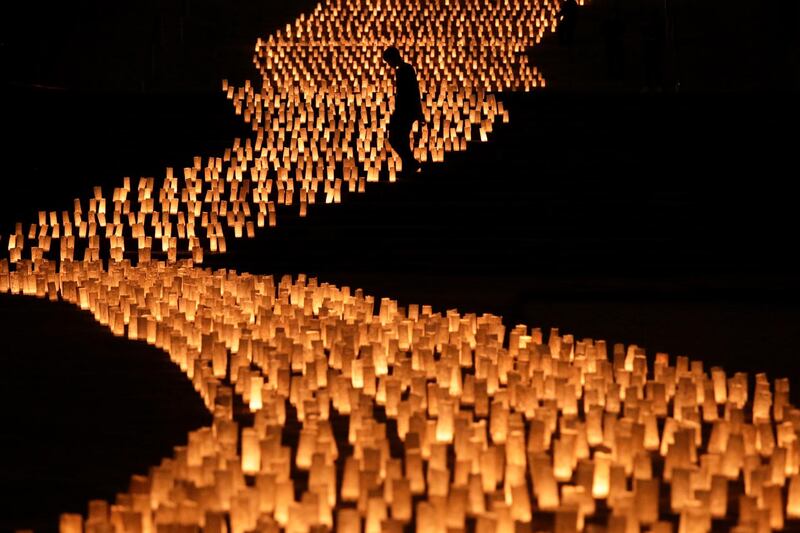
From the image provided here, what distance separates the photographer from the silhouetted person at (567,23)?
20.5 meters

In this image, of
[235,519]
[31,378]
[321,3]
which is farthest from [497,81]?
[235,519]

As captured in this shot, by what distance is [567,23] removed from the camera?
2059 centimetres

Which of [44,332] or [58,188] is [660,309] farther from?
[58,188]

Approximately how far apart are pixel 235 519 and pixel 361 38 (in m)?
16.5

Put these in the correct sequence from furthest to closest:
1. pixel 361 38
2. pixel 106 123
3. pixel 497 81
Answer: pixel 361 38
pixel 497 81
pixel 106 123

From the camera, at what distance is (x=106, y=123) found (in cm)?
1570

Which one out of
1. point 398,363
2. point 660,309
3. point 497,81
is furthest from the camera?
point 497,81

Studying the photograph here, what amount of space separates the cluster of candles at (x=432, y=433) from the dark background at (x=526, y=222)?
0.59 m

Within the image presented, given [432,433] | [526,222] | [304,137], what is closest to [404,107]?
[526,222]

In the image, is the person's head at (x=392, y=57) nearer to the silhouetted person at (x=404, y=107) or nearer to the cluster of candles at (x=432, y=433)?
the silhouetted person at (x=404, y=107)

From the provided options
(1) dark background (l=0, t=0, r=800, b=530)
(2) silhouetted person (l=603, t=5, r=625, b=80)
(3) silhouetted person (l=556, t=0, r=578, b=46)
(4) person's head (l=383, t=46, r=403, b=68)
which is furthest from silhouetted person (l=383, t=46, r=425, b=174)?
(3) silhouetted person (l=556, t=0, r=578, b=46)

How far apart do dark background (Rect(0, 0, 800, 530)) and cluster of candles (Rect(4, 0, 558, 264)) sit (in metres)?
0.29

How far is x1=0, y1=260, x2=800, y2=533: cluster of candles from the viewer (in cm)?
512

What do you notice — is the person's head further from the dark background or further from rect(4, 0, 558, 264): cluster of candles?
rect(4, 0, 558, 264): cluster of candles
